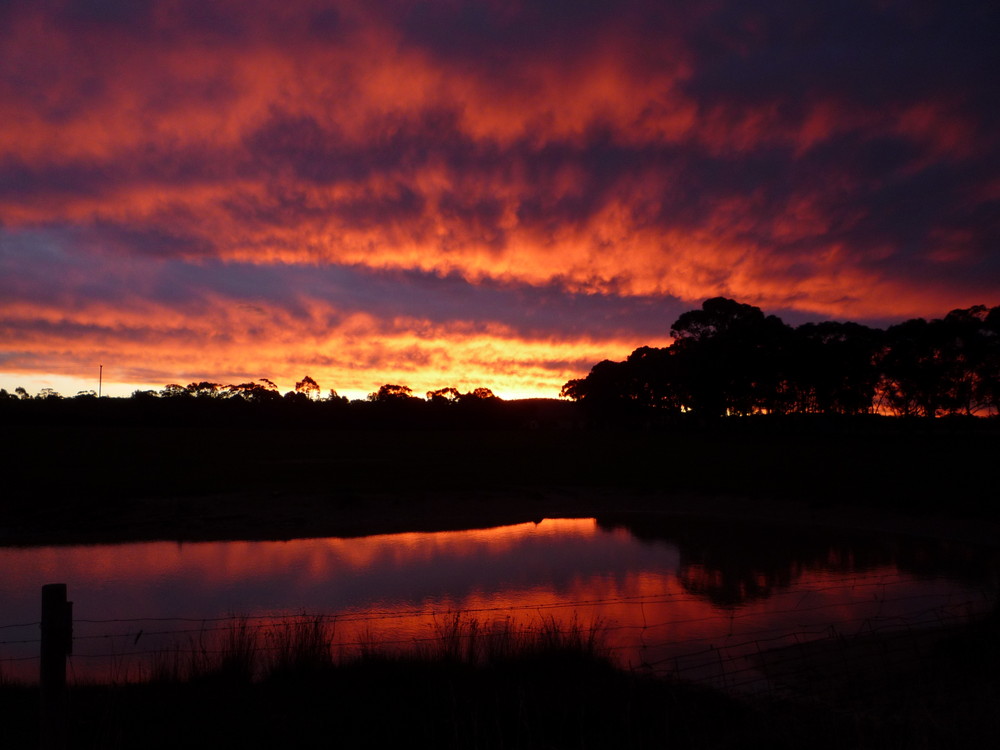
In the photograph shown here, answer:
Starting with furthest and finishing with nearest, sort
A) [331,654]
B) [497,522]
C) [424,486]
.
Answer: [424,486], [497,522], [331,654]

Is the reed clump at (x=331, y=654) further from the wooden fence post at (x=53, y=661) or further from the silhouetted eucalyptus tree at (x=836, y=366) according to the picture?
the silhouetted eucalyptus tree at (x=836, y=366)

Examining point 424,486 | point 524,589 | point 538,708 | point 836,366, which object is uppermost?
point 836,366

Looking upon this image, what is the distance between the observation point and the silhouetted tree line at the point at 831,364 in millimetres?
63594

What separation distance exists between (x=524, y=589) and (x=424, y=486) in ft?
53.1

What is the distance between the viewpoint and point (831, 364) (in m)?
67.0

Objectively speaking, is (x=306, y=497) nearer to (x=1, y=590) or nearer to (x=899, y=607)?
(x=1, y=590)

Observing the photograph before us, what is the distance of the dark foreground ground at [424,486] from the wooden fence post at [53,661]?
18138 mm

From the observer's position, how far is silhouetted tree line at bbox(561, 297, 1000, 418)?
209ft

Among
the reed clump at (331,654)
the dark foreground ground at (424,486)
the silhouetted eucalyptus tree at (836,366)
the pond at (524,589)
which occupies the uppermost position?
the silhouetted eucalyptus tree at (836,366)

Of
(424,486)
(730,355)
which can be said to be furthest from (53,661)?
(730,355)

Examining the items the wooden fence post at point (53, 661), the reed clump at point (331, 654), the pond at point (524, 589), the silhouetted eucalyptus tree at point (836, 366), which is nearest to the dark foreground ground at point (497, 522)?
the reed clump at point (331, 654)

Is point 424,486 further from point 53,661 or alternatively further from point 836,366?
point 836,366

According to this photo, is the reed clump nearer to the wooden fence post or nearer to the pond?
the pond

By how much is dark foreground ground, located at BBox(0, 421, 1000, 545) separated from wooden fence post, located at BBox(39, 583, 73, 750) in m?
18.1
